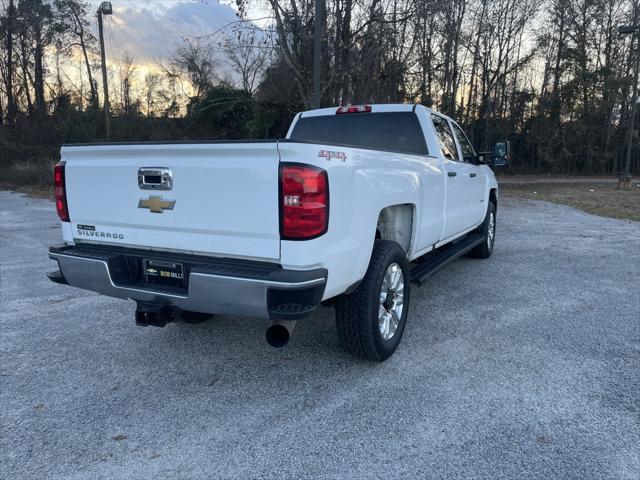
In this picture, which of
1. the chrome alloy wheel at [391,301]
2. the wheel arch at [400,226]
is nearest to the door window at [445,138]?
the wheel arch at [400,226]

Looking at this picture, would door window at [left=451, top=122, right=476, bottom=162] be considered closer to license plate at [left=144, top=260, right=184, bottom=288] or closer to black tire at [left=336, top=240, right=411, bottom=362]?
black tire at [left=336, top=240, right=411, bottom=362]

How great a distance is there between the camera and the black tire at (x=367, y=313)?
127 inches

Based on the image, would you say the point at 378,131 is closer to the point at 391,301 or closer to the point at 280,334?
the point at 391,301

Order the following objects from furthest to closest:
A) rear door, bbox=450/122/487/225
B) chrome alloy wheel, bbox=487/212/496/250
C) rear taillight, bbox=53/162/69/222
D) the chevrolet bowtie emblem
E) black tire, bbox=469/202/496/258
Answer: chrome alloy wheel, bbox=487/212/496/250 → black tire, bbox=469/202/496/258 → rear door, bbox=450/122/487/225 → rear taillight, bbox=53/162/69/222 → the chevrolet bowtie emblem

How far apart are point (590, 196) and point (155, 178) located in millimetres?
19212

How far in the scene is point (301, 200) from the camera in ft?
8.48

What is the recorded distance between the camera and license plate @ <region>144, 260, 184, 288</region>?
2.94m

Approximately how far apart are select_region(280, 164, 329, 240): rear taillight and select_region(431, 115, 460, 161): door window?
2715 millimetres

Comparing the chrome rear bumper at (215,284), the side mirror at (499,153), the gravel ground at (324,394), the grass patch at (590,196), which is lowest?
the gravel ground at (324,394)

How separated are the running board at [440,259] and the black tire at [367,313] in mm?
726

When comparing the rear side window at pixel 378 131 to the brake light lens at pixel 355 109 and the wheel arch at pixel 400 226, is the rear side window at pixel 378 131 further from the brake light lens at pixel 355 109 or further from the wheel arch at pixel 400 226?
the wheel arch at pixel 400 226

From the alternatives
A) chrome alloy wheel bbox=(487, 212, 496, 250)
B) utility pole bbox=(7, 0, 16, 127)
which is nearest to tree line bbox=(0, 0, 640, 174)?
utility pole bbox=(7, 0, 16, 127)

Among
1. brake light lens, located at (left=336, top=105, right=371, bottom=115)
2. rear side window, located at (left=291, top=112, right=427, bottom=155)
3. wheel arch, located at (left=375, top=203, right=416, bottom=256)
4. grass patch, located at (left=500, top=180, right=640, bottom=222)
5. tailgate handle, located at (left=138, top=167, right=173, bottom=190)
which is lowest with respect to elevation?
grass patch, located at (left=500, top=180, right=640, bottom=222)

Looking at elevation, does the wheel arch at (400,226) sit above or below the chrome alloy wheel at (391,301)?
above
